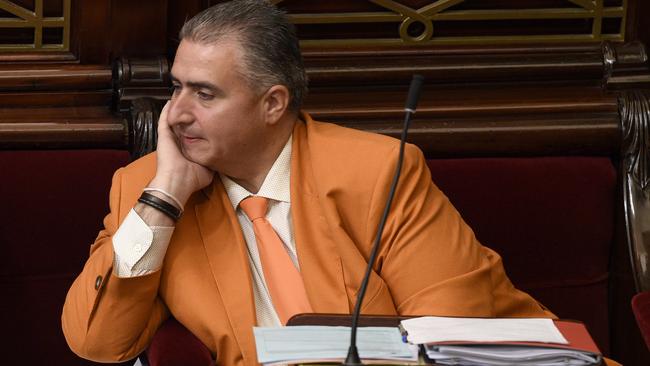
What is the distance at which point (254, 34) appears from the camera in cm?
291

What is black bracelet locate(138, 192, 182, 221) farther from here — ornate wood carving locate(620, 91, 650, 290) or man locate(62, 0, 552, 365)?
ornate wood carving locate(620, 91, 650, 290)

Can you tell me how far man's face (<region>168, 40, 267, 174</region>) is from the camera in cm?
288

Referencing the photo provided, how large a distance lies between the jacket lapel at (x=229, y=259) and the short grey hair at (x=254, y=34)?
31 cm

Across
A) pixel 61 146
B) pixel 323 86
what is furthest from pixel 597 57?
pixel 61 146

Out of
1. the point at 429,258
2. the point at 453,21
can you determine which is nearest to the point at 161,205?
the point at 429,258

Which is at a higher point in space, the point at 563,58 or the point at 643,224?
the point at 563,58

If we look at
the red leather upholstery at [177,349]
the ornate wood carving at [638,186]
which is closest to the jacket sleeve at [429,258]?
the red leather upholstery at [177,349]

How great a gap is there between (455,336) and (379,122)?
1.60 m

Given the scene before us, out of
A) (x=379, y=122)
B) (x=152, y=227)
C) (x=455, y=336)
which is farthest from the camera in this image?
(x=379, y=122)

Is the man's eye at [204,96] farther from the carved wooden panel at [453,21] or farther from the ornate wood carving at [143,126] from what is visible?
the carved wooden panel at [453,21]

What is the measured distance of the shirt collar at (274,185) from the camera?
3002 millimetres

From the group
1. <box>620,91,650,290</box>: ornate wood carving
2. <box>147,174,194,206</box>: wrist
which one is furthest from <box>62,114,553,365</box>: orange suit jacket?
<box>620,91,650,290</box>: ornate wood carving

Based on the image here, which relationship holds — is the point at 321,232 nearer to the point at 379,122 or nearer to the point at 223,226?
the point at 223,226

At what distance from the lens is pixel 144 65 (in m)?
3.54
